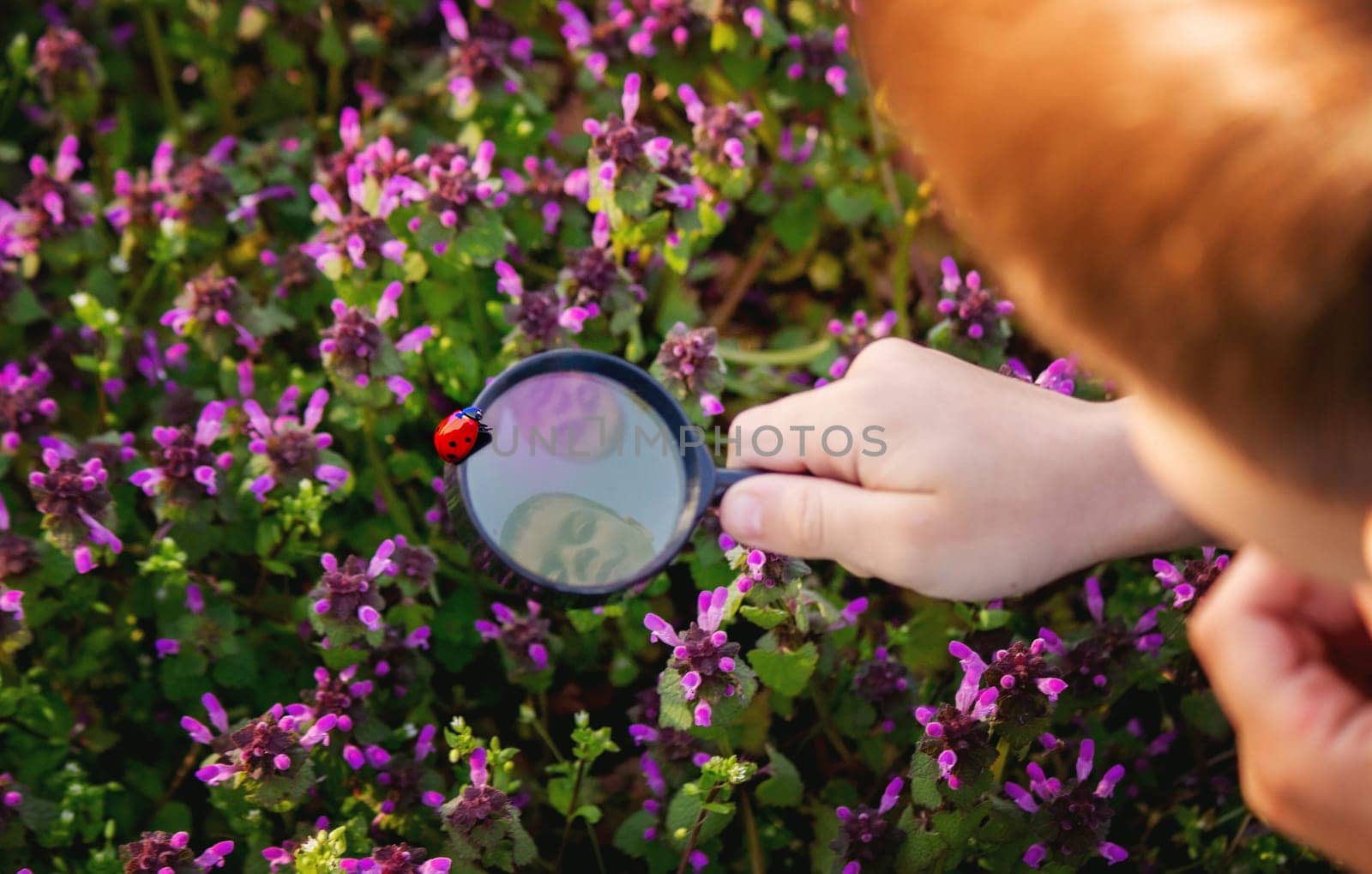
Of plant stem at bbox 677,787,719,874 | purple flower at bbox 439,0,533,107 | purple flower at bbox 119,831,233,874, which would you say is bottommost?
purple flower at bbox 119,831,233,874

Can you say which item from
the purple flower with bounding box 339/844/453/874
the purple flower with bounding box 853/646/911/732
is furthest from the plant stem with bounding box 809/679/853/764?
the purple flower with bounding box 339/844/453/874

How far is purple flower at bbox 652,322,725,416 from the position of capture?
1.85 metres

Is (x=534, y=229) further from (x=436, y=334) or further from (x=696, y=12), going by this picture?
(x=696, y=12)

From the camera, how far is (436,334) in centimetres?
218

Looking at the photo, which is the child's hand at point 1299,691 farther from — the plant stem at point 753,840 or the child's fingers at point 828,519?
the plant stem at point 753,840

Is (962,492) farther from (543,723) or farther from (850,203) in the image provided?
Result: (850,203)

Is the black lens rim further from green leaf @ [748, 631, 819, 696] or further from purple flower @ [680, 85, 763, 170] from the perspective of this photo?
purple flower @ [680, 85, 763, 170]

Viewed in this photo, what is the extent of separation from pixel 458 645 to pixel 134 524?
0.62 m

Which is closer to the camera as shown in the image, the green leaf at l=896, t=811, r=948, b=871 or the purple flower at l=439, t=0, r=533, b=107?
the green leaf at l=896, t=811, r=948, b=871

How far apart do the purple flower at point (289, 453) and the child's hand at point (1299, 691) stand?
1.32 meters

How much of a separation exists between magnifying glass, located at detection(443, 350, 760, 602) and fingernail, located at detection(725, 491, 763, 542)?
42 mm

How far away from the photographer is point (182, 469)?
1892 mm

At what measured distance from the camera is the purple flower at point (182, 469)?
6.21 feet

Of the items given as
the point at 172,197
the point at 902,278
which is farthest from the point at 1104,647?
the point at 172,197
